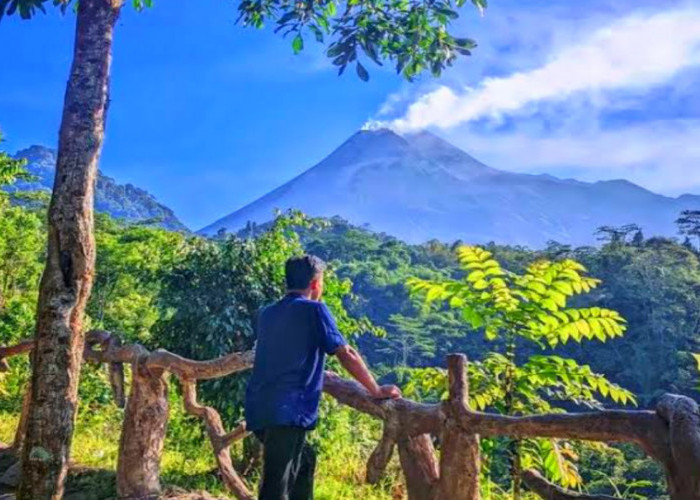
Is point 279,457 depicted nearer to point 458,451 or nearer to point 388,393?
point 388,393

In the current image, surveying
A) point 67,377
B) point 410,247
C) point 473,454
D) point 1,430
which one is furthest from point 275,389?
point 410,247

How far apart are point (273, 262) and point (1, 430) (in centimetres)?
439

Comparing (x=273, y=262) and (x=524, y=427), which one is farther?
(x=273, y=262)

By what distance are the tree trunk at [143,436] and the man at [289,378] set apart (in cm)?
198

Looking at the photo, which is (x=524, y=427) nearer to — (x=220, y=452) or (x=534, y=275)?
(x=534, y=275)

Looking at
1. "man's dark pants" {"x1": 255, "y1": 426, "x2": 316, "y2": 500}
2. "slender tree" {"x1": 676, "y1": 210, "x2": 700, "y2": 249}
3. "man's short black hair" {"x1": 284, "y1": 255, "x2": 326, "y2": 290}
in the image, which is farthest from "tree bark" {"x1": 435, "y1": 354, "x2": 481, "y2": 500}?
"slender tree" {"x1": 676, "y1": 210, "x2": 700, "y2": 249}

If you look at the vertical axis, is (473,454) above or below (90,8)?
below

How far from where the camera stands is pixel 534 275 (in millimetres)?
3785

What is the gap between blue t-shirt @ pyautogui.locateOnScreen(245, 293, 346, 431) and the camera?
315 centimetres

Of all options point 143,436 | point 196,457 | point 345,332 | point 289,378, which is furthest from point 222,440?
point 345,332

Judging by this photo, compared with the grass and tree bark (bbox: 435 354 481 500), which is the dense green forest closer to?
the grass

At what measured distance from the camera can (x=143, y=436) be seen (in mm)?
4965

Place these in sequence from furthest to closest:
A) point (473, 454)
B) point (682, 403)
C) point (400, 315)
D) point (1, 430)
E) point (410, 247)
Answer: point (410, 247) → point (400, 315) → point (1, 430) → point (473, 454) → point (682, 403)

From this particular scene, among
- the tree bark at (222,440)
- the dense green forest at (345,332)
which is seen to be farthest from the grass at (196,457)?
the tree bark at (222,440)
